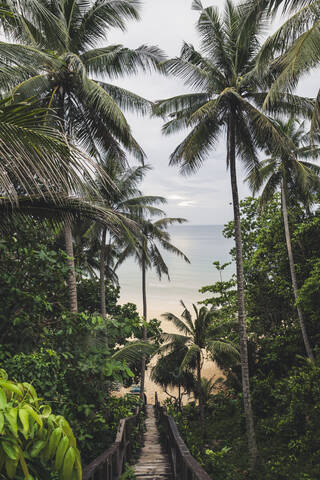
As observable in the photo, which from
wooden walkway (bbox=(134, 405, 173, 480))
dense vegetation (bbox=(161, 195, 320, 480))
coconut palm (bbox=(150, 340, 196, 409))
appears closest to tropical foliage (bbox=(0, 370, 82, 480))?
wooden walkway (bbox=(134, 405, 173, 480))

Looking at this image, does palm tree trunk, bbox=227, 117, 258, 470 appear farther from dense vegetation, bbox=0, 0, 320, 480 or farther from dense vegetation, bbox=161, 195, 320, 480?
dense vegetation, bbox=161, 195, 320, 480

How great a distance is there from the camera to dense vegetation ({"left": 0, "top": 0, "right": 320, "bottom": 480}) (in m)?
2.75

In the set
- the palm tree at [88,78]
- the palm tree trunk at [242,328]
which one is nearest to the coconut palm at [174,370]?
the palm tree trunk at [242,328]

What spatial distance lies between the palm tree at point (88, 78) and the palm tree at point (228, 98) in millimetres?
1318

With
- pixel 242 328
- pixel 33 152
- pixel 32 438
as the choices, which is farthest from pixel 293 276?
pixel 32 438

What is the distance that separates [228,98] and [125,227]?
223 inches

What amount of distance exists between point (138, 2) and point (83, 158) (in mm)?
6435

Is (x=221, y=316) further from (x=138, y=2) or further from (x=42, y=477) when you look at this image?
(x=42, y=477)

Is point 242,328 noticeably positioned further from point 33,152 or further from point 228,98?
point 33,152

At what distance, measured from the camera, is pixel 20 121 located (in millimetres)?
2584

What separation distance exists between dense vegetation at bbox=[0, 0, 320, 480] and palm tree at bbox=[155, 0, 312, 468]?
42 mm

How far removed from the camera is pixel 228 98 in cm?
A: 848

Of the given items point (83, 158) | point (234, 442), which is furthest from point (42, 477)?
point (234, 442)

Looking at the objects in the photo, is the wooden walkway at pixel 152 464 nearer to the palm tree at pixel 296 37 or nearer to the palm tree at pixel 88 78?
the palm tree at pixel 88 78
